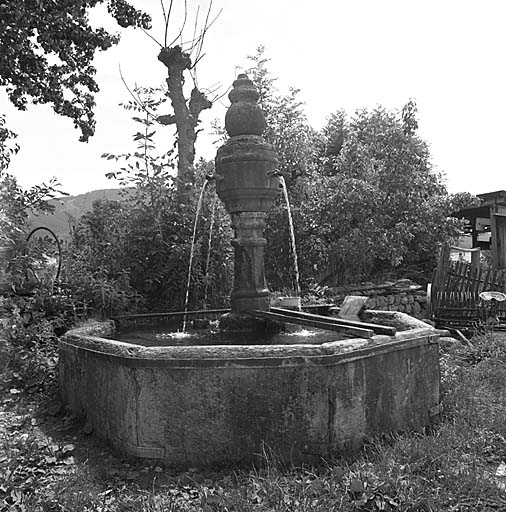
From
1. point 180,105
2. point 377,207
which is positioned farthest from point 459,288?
point 180,105

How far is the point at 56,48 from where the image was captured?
35.8 ft

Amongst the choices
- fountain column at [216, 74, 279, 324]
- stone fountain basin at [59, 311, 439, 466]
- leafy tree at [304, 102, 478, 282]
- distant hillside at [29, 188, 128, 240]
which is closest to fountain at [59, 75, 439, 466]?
stone fountain basin at [59, 311, 439, 466]

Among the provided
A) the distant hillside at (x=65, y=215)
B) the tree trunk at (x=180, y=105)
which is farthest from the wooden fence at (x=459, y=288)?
the distant hillside at (x=65, y=215)

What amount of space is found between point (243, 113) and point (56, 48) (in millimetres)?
7938

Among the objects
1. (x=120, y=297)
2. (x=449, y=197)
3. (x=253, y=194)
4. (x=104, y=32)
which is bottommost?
(x=120, y=297)

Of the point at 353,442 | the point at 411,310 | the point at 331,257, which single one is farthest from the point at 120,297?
the point at 411,310

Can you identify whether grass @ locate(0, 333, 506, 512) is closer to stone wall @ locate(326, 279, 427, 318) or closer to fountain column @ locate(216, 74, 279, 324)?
fountain column @ locate(216, 74, 279, 324)

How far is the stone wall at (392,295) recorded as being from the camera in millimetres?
9752

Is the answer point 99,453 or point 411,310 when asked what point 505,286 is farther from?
point 99,453

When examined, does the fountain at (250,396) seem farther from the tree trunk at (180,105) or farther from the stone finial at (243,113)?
the tree trunk at (180,105)

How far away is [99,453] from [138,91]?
7.49m

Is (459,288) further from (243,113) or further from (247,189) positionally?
(243,113)

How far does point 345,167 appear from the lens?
12000mm

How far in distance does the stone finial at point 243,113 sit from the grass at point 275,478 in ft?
9.49
